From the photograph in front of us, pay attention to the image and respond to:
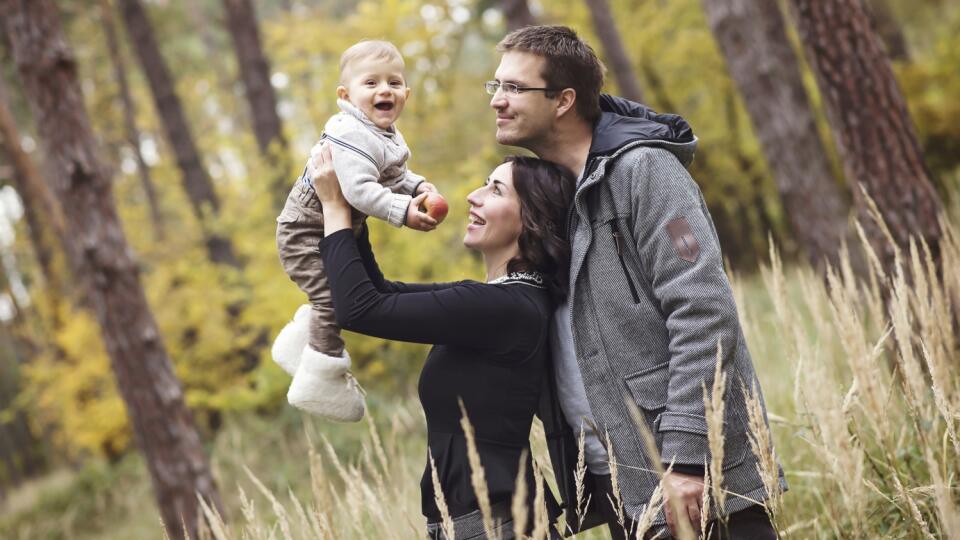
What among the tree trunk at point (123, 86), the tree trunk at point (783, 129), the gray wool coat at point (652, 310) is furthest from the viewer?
the tree trunk at point (123, 86)

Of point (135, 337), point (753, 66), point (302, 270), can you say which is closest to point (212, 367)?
point (135, 337)

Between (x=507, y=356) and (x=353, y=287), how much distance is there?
0.45 meters

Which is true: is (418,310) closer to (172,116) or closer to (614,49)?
(614,49)

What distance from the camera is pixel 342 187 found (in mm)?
2143

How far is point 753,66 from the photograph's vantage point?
562cm

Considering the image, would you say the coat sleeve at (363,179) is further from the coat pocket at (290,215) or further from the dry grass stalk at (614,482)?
the dry grass stalk at (614,482)

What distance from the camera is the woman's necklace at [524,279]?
2.28 metres

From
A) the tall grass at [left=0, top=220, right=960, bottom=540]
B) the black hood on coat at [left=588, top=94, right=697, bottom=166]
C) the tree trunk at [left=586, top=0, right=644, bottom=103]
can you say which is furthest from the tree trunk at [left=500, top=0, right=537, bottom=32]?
the black hood on coat at [left=588, top=94, right=697, bottom=166]

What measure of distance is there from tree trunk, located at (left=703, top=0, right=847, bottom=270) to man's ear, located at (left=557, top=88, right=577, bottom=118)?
3701 mm

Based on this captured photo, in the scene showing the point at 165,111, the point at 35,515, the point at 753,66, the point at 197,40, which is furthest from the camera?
the point at 197,40

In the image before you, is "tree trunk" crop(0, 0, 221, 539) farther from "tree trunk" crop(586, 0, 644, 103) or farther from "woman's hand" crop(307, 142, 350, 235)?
"tree trunk" crop(586, 0, 644, 103)

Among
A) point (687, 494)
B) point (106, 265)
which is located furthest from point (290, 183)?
point (687, 494)

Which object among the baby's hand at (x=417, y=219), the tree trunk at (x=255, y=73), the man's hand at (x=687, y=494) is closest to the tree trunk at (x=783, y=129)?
the man's hand at (x=687, y=494)

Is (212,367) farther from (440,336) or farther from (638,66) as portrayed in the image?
(440,336)
